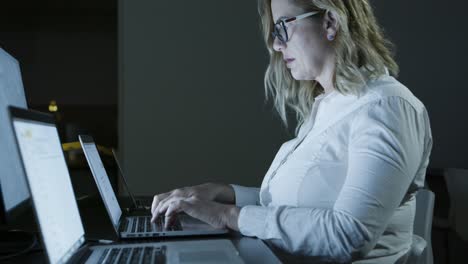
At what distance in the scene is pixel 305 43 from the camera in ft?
3.99

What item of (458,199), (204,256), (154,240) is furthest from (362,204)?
(458,199)

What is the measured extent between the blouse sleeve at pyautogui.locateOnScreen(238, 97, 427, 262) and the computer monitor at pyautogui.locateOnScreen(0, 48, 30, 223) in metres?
0.48

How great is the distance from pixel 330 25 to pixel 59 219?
835 millimetres

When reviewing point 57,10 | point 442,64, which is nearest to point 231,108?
point 442,64

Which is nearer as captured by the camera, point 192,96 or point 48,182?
point 48,182

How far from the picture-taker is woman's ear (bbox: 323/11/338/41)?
1.16 m

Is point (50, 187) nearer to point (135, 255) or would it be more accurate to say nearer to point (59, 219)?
point (59, 219)

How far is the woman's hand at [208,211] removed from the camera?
3.28 ft

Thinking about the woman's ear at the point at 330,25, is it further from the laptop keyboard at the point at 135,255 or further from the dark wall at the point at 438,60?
the dark wall at the point at 438,60

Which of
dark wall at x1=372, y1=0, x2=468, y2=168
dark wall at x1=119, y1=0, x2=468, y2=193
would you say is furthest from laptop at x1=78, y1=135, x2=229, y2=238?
dark wall at x1=372, y1=0, x2=468, y2=168

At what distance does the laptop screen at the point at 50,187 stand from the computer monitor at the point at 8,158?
109 mm

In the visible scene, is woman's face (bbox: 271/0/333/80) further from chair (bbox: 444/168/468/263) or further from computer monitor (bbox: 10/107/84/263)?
chair (bbox: 444/168/468/263)

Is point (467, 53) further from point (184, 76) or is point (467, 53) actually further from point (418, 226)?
point (418, 226)

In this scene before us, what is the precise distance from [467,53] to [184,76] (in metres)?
2.27
